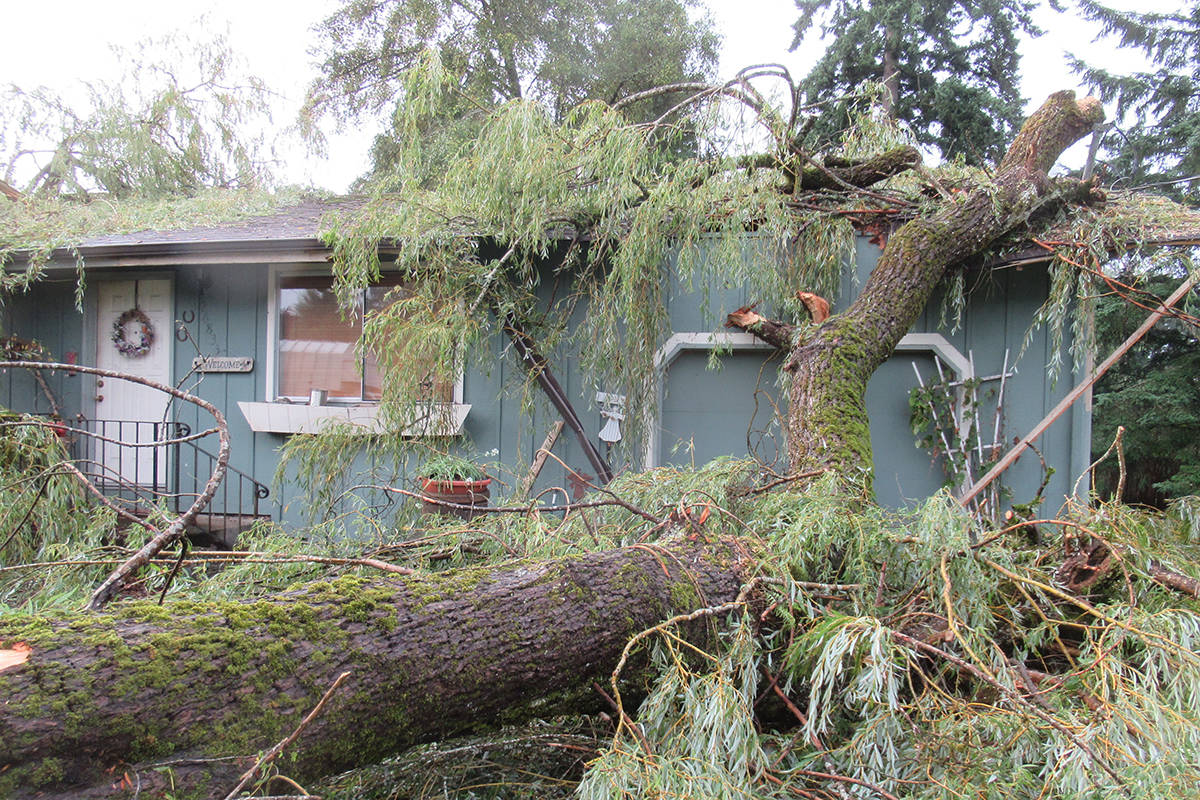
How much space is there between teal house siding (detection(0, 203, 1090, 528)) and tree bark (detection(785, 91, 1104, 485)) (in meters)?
0.63

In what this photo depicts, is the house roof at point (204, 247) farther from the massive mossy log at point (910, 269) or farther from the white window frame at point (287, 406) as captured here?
the massive mossy log at point (910, 269)

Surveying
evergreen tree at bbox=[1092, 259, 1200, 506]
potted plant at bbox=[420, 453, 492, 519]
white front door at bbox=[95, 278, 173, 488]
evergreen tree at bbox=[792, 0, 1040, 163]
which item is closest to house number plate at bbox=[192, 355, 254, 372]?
white front door at bbox=[95, 278, 173, 488]

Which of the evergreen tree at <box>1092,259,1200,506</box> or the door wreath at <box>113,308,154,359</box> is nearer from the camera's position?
the door wreath at <box>113,308,154,359</box>

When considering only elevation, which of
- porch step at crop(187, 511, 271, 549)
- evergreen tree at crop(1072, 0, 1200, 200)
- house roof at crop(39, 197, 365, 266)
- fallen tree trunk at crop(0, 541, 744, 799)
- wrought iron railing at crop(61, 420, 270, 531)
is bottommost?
porch step at crop(187, 511, 271, 549)

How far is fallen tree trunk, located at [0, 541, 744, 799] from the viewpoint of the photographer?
1.33 m

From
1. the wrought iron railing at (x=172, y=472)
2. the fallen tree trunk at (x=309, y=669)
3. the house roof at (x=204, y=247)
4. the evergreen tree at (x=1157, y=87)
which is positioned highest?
the evergreen tree at (x=1157, y=87)

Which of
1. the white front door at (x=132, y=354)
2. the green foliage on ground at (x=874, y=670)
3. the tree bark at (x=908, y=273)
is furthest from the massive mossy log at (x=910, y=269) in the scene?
the white front door at (x=132, y=354)

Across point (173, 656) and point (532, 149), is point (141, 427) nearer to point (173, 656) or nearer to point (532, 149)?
point (532, 149)

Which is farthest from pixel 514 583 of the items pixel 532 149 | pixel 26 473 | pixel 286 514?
pixel 286 514

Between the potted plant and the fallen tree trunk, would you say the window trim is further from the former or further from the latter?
the fallen tree trunk

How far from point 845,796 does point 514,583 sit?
102 centimetres

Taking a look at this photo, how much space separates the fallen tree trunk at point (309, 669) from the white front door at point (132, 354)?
577 cm

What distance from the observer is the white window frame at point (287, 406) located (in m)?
5.79

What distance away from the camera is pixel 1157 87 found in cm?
1042
